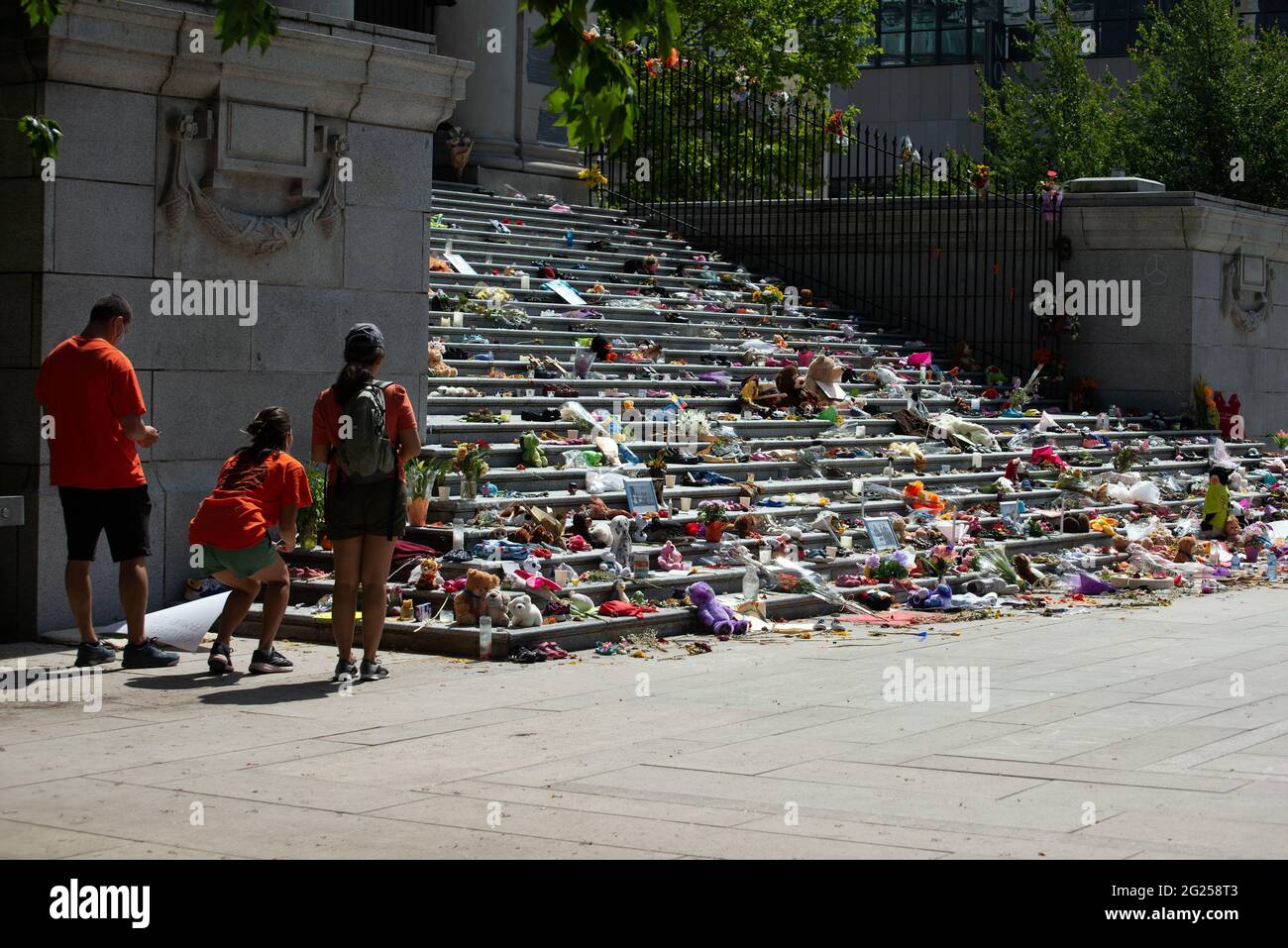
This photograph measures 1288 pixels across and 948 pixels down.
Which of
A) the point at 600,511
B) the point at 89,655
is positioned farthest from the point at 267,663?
the point at 600,511

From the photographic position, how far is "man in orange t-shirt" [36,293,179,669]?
961 cm

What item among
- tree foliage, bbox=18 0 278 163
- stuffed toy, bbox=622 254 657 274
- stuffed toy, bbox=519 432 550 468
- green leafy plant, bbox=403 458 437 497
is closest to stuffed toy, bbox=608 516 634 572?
green leafy plant, bbox=403 458 437 497

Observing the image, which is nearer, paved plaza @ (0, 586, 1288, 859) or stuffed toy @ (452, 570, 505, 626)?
paved plaza @ (0, 586, 1288, 859)

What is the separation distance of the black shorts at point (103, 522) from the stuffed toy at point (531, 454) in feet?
15.2

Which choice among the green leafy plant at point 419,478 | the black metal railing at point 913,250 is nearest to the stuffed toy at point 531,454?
the green leafy plant at point 419,478

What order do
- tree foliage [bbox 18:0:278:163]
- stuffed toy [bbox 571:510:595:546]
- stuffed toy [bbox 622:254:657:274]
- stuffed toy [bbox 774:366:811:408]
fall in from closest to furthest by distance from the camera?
tree foliage [bbox 18:0:278:163] < stuffed toy [bbox 571:510:595:546] < stuffed toy [bbox 774:366:811:408] < stuffed toy [bbox 622:254:657:274]

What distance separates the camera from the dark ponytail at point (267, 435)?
31.8 ft

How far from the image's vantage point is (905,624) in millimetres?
12297

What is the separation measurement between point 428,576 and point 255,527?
193 centimetres

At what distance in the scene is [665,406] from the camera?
16.7 m

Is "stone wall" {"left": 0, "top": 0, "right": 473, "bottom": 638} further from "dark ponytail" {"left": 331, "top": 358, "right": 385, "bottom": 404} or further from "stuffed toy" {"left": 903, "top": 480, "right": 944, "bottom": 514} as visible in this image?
"stuffed toy" {"left": 903, "top": 480, "right": 944, "bottom": 514}

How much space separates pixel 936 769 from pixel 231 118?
7.09 m

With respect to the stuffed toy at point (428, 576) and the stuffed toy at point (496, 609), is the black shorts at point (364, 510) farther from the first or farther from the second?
the stuffed toy at point (428, 576)

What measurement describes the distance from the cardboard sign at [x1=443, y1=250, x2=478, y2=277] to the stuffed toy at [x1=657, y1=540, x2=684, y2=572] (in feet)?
23.7
